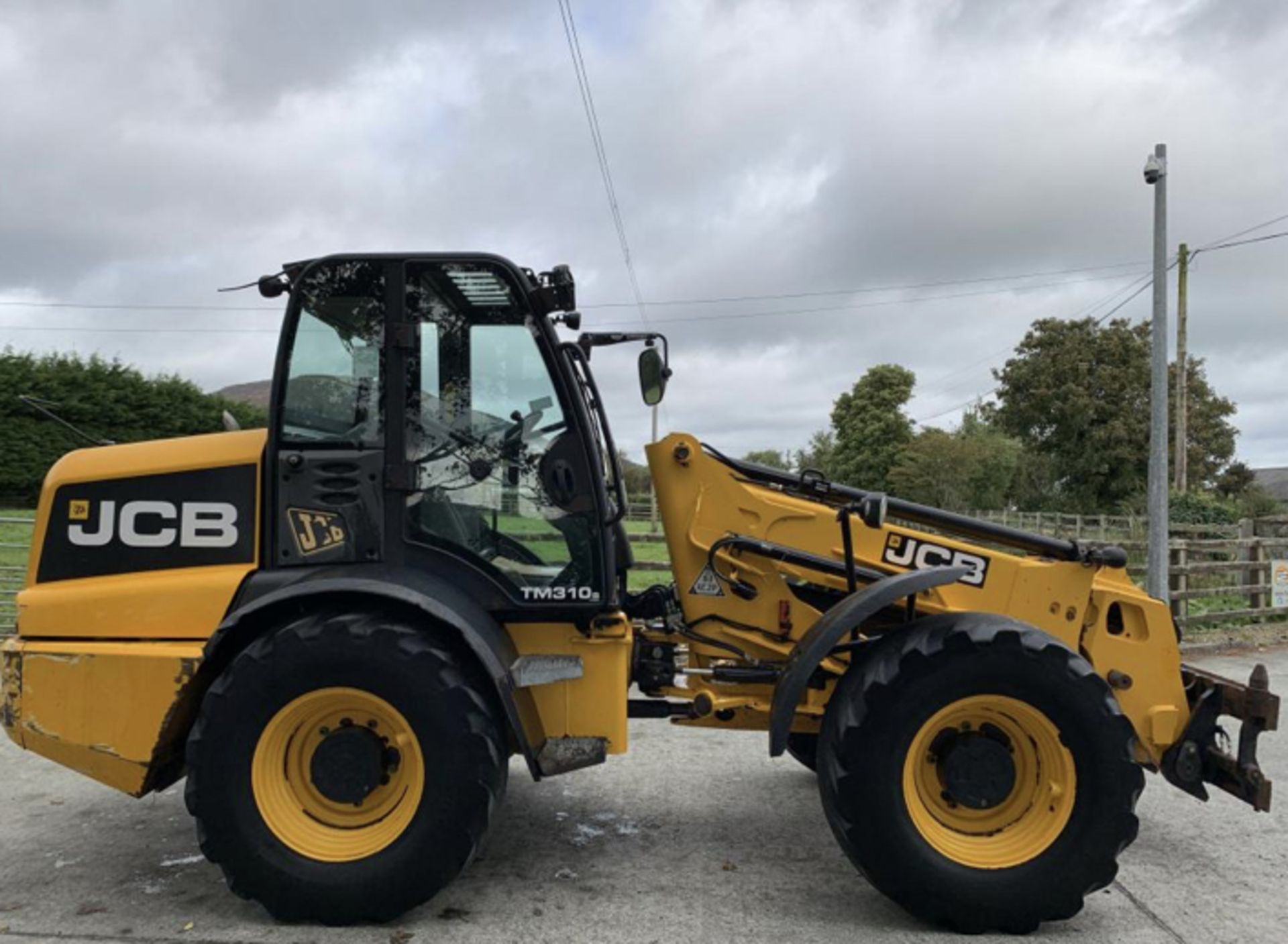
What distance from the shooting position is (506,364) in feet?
12.0

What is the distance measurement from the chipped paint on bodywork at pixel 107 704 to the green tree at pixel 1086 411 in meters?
36.6

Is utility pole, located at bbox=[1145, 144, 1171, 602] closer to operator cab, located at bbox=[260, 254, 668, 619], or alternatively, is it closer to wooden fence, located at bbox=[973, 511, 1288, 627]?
wooden fence, located at bbox=[973, 511, 1288, 627]

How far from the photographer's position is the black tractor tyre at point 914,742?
324 centimetres

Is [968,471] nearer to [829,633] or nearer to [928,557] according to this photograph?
[928,557]

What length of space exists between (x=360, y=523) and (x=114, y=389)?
20854mm

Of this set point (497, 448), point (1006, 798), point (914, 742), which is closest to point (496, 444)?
point (497, 448)

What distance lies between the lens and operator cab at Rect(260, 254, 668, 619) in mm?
3539

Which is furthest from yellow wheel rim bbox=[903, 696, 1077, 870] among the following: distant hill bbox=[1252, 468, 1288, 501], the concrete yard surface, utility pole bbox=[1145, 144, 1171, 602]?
distant hill bbox=[1252, 468, 1288, 501]

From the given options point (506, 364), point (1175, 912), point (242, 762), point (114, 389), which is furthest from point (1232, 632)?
point (114, 389)

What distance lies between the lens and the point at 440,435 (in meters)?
3.60

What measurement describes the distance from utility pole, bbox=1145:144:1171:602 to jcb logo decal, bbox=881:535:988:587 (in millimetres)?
7314

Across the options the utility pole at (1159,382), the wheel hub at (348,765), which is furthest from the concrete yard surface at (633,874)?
the utility pole at (1159,382)

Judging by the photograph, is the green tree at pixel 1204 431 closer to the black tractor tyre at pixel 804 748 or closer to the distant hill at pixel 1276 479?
the distant hill at pixel 1276 479

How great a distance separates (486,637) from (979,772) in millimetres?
1979
